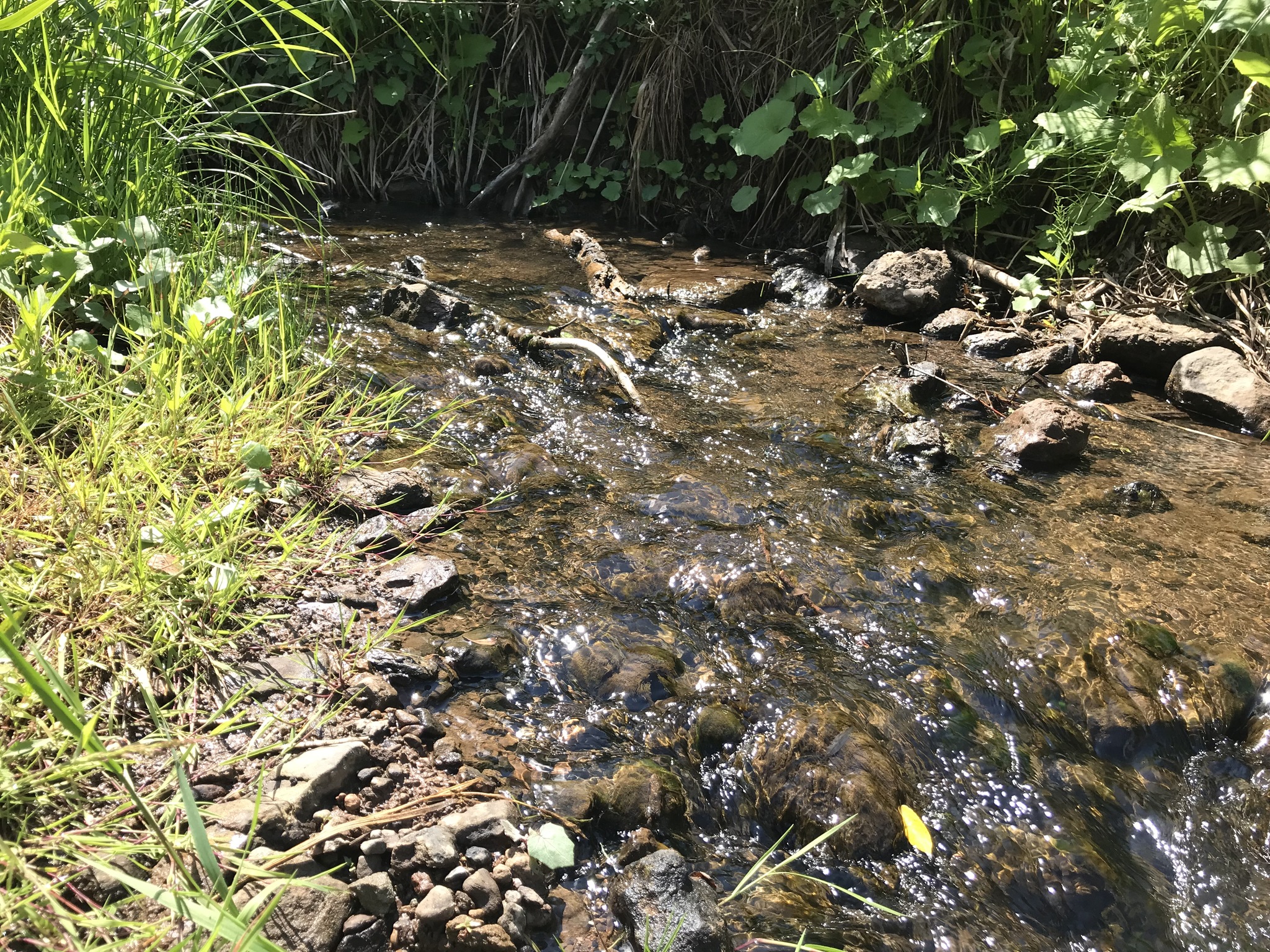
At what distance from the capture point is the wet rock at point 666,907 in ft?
4.66

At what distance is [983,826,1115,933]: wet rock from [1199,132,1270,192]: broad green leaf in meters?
3.22

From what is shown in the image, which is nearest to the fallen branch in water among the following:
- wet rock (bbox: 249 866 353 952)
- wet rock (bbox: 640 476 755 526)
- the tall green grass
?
wet rock (bbox: 640 476 755 526)

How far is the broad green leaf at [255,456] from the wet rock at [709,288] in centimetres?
291

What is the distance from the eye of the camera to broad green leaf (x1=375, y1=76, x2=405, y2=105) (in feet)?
19.3

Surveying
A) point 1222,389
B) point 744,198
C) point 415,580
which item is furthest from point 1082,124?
point 415,580

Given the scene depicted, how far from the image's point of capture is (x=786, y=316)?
181 inches

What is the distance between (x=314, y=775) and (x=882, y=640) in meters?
1.45

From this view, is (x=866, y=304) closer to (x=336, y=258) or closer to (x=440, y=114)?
(x=336, y=258)

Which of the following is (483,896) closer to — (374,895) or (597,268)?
(374,895)

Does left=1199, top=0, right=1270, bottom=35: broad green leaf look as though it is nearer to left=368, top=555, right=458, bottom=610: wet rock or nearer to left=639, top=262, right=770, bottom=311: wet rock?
left=639, top=262, right=770, bottom=311: wet rock

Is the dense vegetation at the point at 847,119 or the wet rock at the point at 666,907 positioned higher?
the dense vegetation at the point at 847,119

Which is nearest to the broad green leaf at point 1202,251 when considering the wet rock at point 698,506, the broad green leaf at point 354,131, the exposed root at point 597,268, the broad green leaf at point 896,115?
the broad green leaf at point 896,115

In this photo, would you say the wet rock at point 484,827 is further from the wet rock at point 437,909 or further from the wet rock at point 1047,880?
the wet rock at point 1047,880

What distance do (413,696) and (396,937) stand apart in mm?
571
